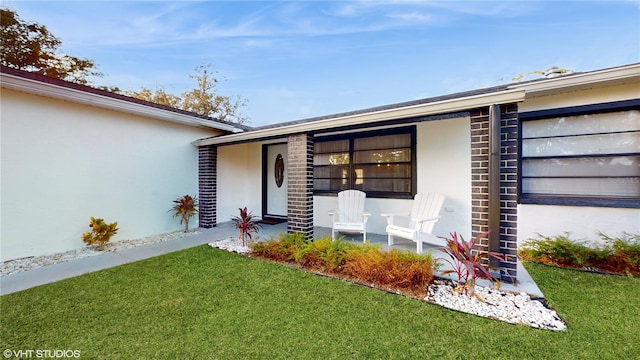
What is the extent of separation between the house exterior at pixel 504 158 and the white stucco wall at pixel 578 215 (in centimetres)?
1

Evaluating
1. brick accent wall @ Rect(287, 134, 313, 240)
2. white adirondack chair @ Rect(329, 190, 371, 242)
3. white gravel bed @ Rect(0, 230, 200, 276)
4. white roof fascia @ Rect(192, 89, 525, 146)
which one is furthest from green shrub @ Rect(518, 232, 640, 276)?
white gravel bed @ Rect(0, 230, 200, 276)

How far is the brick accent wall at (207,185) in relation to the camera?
6.31m

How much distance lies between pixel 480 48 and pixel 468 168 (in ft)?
15.2

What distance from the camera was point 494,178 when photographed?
2.93 m

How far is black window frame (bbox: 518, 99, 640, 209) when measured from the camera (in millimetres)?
3824

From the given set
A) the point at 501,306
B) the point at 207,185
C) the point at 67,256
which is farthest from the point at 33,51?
the point at 501,306

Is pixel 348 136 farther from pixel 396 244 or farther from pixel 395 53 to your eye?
pixel 395 53

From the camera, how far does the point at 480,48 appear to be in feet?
23.0

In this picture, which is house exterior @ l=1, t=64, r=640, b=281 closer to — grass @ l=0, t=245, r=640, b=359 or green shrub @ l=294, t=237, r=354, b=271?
green shrub @ l=294, t=237, r=354, b=271

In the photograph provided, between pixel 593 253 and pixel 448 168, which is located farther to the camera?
pixel 448 168

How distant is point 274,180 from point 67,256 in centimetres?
445

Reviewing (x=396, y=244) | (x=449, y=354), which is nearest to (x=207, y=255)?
(x=396, y=244)

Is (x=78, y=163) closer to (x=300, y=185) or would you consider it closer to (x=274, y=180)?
(x=300, y=185)
